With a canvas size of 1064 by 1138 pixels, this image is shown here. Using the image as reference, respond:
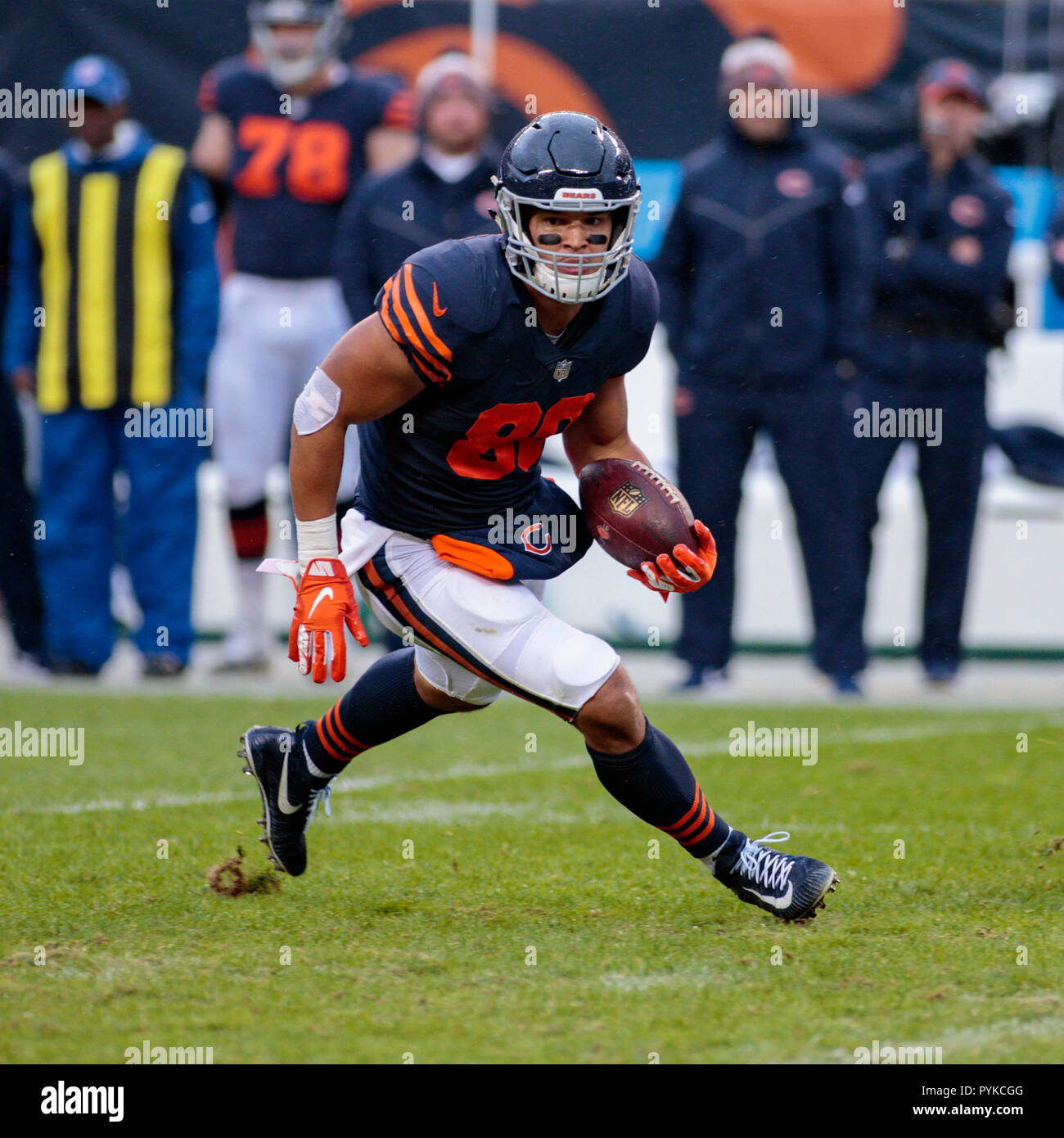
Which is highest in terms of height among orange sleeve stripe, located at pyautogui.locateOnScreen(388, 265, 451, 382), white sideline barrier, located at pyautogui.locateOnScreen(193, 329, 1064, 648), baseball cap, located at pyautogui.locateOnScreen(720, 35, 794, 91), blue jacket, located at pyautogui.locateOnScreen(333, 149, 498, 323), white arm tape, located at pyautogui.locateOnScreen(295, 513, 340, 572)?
baseball cap, located at pyautogui.locateOnScreen(720, 35, 794, 91)

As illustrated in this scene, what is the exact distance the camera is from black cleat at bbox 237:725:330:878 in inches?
159

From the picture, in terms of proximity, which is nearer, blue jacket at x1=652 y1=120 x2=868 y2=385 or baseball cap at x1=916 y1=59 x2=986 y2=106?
blue jacket at x1=652 y1=120 x2=868 y2=385

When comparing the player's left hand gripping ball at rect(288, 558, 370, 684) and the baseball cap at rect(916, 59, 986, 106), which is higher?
the baseball cap at rect(916, 59, 986, 106)

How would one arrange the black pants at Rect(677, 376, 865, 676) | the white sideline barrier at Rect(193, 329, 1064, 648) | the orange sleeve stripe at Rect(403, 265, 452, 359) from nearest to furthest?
the orange sleeve stripe at Rect(403, 265, 452, 359) → the black pants at Rect(677, 376, 865, 676) → the white sideline barrier at Rect(193, 329, 1064, 648)

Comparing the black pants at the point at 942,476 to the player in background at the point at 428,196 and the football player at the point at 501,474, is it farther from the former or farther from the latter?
the football player at the point at 501,474

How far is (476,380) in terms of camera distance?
3.65 m

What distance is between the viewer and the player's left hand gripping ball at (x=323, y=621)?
11.9 feet

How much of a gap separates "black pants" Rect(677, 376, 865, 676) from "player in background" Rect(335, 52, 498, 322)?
3.93ft

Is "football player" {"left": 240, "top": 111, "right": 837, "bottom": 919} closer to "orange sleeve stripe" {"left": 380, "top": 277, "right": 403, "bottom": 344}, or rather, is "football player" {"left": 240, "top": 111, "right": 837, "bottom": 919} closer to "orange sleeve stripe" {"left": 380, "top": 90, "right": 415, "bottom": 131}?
"orange sleeve stripe" {"left": 380, "top": 277, "right": 403, "bottom": 344}

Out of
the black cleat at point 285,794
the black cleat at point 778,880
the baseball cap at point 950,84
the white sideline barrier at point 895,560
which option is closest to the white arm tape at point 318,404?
the black cleat at point 285,794

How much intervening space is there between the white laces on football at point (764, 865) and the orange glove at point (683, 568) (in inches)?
21.8

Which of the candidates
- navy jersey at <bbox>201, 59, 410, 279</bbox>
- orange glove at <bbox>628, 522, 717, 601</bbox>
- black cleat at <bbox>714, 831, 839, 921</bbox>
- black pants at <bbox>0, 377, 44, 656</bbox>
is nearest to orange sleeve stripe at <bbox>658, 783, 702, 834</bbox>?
black cleat at <bbox>714, 831, 839, 921</bbox>

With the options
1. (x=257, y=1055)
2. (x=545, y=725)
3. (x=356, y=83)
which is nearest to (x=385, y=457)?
(x=257, y=1055)

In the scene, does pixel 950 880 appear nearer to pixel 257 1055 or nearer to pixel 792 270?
pixel 257 1055
